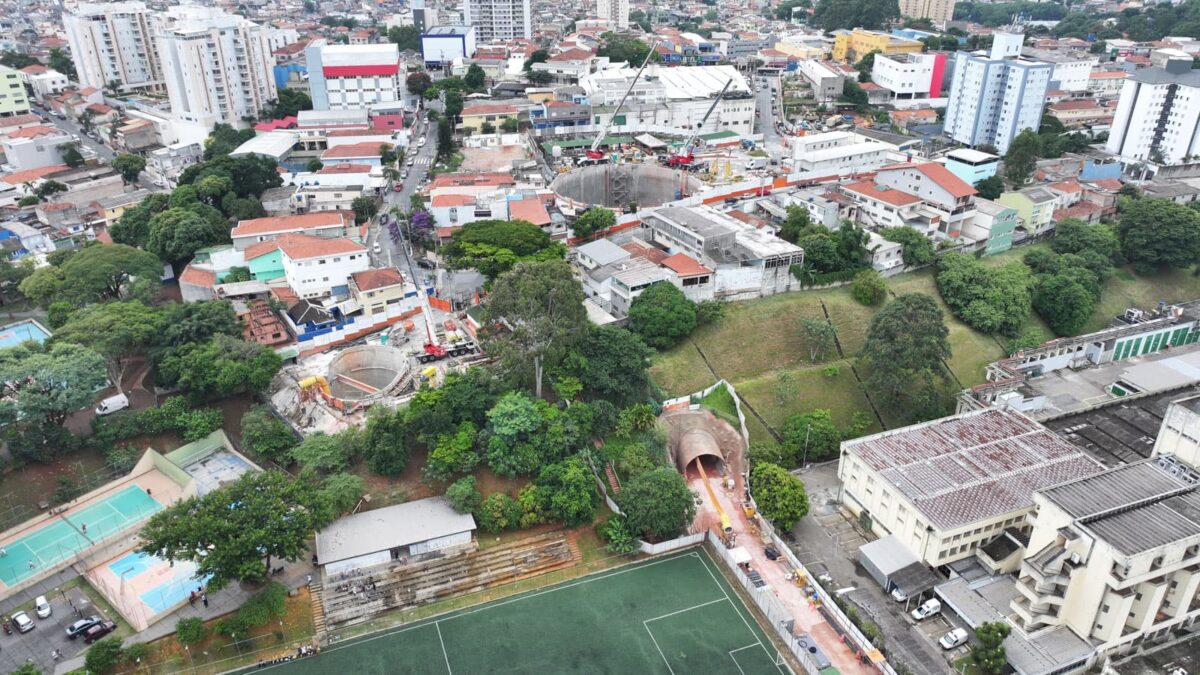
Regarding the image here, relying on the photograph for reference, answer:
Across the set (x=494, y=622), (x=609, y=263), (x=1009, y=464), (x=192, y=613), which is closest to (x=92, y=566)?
(x=192, y=613)

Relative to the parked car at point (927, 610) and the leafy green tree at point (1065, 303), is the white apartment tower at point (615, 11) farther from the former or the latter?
the parked car at point (927, 610)

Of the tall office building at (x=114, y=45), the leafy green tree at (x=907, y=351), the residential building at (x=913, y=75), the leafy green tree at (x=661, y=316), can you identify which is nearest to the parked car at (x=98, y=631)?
the leafy green tree at (x=661, y=316)

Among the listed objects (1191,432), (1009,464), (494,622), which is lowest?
(494,622)

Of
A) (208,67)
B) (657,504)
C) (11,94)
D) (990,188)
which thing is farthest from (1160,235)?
(11,94)

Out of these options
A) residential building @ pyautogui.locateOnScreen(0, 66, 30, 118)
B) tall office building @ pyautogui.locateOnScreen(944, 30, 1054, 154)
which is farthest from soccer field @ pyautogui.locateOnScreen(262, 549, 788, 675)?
residential building @ pyautogui.locateOnScreen(0, 66, 30, 118)

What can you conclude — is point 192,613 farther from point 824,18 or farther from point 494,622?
point 824,18

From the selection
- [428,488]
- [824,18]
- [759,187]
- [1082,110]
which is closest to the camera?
[428,488]

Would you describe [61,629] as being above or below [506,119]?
below
